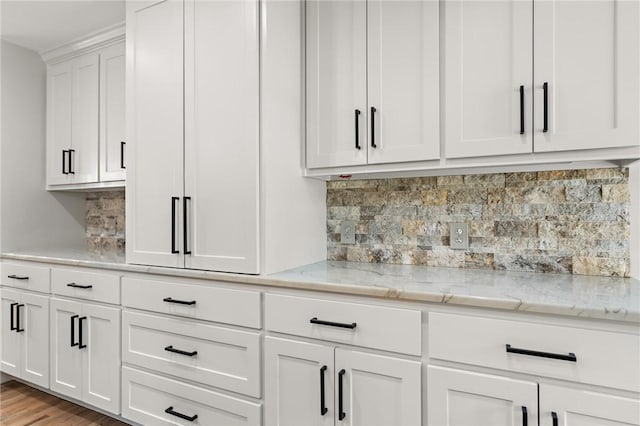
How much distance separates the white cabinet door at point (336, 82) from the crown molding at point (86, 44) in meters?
1.51

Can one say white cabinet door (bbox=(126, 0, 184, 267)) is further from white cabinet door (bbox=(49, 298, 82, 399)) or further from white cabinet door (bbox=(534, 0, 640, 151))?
white cabinet door (bbox=(534, 0, 640, 151))

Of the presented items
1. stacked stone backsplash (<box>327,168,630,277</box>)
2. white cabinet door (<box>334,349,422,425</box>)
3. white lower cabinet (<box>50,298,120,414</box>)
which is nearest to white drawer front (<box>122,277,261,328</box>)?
white lower cabinet (<box>50,298,120,414</box>)

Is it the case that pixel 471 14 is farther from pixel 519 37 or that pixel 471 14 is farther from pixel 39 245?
pixel 39 245

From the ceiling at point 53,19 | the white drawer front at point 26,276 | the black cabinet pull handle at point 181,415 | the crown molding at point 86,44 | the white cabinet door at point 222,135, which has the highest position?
the ceiling at point 53,19

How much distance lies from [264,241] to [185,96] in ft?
A: 2.71

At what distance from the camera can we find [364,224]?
2.08 metres

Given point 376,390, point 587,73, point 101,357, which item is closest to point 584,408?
point 376,390

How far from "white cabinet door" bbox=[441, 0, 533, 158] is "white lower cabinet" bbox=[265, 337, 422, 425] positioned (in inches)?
35.3

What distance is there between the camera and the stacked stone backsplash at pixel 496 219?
158 centimetres

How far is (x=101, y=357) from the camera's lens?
83.8 inches

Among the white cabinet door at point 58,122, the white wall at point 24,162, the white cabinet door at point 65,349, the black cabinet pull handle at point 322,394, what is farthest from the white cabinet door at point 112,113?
the black cabinet pull handle at point 322,394

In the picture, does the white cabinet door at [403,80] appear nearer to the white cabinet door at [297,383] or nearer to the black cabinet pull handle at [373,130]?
the black cabinet pull handle at [373,130]

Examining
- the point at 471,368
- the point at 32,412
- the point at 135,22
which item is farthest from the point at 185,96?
the point at 32,412

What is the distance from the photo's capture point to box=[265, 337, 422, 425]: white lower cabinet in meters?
1.36
